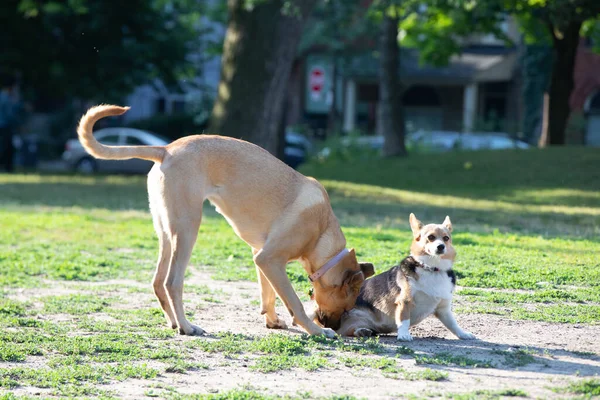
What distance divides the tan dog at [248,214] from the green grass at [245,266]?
44 centimetres

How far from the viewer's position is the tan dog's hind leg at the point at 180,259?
6996 mm

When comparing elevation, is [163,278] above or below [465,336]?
above

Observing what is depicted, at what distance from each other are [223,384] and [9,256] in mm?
6036

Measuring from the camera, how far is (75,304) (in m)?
8.21

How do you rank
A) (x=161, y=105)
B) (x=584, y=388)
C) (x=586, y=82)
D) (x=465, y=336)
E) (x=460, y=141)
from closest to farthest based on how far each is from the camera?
(x=584, y=388), (x=465, y=336), (x=460, y=141), (x=586, y=82), (x=161, y=105)

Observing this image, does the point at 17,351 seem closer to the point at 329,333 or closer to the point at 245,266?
the point at 329,333

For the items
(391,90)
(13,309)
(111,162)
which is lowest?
(111,162)

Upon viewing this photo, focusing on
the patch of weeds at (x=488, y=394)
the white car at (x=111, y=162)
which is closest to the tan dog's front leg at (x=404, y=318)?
the patch of weeds at (x=488, y=394)

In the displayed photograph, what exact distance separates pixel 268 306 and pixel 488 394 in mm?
2637

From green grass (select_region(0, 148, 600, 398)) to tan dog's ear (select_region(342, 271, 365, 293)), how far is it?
0.53m

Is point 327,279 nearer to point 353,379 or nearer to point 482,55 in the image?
point 353,379

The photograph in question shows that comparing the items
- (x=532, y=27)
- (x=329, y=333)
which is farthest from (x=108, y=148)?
(x=532, y=27)

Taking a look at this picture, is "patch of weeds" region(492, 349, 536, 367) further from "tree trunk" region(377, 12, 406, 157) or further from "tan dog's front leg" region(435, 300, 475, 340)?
"tree trunk" region(377, 12, 406, 157)

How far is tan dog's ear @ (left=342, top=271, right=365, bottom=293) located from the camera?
715 centimetres
